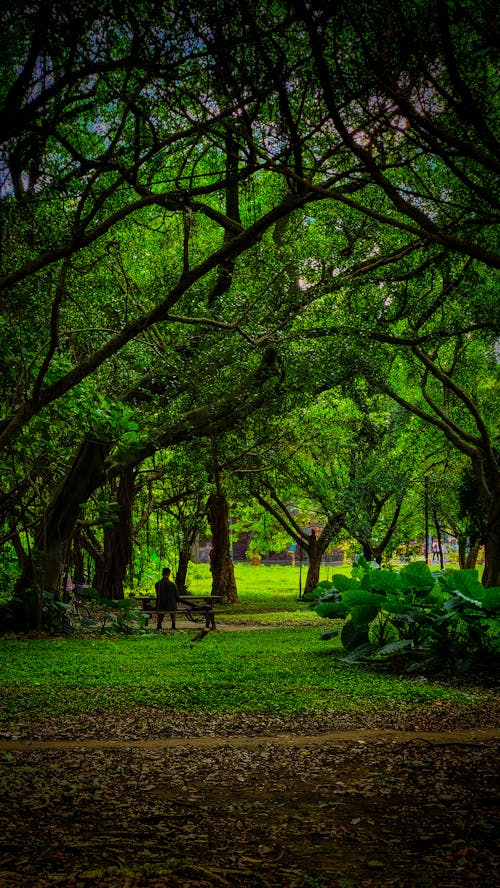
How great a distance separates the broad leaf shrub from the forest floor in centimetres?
251

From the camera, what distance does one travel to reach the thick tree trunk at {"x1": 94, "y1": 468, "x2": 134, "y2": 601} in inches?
700

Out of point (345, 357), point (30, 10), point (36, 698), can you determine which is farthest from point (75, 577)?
point (30, 10)

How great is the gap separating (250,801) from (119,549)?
1403 cm

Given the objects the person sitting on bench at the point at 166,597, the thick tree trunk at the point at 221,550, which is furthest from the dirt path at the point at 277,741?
the thick tree trunk at the point at 221,550

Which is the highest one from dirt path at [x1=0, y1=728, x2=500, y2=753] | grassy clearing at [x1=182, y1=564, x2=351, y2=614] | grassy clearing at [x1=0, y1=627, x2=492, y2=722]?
grassy clearing at [x1=182, y1=564, x2=351, y2=614]

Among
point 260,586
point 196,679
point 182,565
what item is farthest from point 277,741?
point 260,586

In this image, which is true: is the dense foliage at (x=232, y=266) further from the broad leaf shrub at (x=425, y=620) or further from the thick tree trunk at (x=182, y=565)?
the broad leaf shrub at (x=425, y=620)

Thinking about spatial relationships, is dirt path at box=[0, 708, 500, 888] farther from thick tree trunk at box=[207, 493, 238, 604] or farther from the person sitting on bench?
thick tree trunk at box=[207, 493, 238, 604]

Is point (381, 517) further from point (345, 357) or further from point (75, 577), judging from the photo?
point (345, 357)

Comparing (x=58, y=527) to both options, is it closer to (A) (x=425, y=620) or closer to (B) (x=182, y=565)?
(A) (x=425, y=620)

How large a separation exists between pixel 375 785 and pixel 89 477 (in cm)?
1051

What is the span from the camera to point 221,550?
26.3 meters

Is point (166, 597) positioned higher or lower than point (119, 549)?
lower

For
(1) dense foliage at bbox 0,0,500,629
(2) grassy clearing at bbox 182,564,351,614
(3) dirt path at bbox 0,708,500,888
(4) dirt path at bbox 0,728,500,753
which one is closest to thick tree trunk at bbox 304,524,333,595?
(2) grassy clearing at bbox 182,564,351,614
